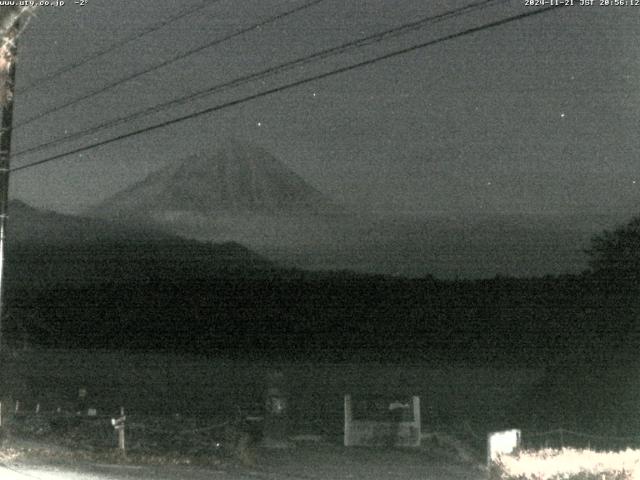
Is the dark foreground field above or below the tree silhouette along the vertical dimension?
below

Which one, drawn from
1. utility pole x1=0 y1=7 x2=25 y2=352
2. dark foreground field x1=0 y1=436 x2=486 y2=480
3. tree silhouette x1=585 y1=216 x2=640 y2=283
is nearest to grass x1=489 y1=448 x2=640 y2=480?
dark foreground field x1=0 y1=436 x2=486 y2=480

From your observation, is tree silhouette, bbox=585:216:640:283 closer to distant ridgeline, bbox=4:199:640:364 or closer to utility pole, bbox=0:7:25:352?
distant ridgeline, bbox=4:199:640:364

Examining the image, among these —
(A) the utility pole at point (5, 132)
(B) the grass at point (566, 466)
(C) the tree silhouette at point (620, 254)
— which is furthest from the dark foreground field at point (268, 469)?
(C) the tree silhouette at point (620, 254)

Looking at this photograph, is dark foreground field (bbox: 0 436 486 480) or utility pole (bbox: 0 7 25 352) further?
dark foreground field (bbox: 0 436 486 480)

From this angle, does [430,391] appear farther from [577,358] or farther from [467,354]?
[577,358]

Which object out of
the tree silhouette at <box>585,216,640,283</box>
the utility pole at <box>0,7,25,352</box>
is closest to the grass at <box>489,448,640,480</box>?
the utility pole at <box>0,7,25,352</box>

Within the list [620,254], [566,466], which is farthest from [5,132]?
[620,254]

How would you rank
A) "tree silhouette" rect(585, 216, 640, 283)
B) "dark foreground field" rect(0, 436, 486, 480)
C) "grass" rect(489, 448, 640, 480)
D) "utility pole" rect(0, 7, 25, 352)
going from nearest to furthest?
"grass" rect(489, 448, 640, 480), "utility pole" rect(0, 7, 25, 352), "dark foreground field" rect(0, 436, 486, 480), "tree silhouette" rect(585, 216, 640, 283)

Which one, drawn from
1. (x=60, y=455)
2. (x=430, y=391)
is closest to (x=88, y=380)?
(x=430, y=391)

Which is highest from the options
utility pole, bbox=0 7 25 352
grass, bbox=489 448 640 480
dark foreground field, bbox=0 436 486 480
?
utility pole, bbox=0 7 25 352

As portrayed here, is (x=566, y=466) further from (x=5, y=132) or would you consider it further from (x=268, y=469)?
(x=5, y=132)

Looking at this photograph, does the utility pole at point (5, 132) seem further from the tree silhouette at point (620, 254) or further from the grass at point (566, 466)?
the tree silhouette at point (620, 254)

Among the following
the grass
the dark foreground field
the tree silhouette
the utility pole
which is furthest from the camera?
the tree silhouette
